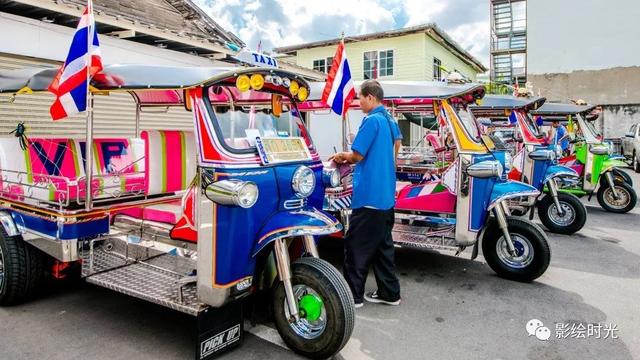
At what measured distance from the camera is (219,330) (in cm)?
330

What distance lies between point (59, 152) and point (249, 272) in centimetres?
310

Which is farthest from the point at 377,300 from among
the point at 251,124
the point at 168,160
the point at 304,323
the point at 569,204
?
the point at 569,204

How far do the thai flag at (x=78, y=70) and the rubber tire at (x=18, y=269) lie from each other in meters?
1.35

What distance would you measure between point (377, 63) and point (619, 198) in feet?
40.4

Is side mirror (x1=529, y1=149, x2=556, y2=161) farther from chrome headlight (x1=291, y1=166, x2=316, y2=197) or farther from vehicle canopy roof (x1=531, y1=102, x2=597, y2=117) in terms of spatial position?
chrome headlight (x1=291, y1=166, x2=316, y2=197)

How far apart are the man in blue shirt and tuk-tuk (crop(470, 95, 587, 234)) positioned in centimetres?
358

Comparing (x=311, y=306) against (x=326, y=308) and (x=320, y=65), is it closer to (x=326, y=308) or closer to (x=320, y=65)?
(x=326, y=308)

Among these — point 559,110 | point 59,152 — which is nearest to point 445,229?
point 59,152

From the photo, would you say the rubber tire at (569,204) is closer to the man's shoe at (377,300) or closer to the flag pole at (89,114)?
the man's shoe at (377,300)

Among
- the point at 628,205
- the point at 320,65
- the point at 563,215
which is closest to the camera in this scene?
the point at 563,215

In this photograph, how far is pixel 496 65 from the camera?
1102 inches

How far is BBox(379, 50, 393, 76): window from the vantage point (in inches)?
769

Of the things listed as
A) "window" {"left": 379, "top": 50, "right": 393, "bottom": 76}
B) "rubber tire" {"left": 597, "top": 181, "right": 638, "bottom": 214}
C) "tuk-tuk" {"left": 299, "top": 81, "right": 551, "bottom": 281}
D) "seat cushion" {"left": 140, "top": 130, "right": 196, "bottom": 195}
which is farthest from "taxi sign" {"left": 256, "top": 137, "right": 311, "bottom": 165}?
"window" {"left": 379, "top": 50, "right": 393, "bottom": 76}

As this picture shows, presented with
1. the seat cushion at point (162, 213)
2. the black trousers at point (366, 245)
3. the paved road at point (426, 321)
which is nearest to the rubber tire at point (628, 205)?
the paved road at point (426, 321)
